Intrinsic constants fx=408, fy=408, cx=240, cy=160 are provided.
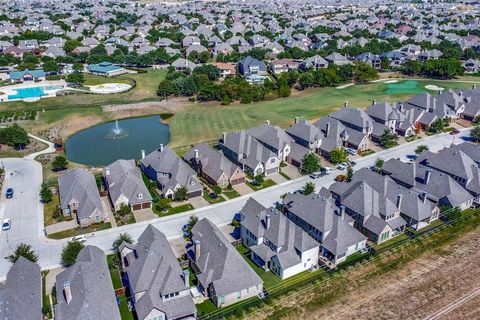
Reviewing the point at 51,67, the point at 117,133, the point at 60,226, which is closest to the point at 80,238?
the point at 60,226

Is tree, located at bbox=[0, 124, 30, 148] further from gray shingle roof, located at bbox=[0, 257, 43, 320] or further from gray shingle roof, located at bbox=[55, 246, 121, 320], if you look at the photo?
gray shingle roof, located at bbox=[55, 246, 121, 320]

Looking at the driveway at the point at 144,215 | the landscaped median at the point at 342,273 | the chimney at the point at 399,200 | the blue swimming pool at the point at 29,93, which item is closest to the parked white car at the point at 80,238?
the driveway at the point at 144,215

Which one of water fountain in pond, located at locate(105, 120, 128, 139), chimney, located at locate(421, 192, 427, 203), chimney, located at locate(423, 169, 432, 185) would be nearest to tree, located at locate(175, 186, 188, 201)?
chimney, located at locate(421, 192, 427, 203)

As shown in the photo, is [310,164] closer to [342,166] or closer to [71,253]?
[342,166]

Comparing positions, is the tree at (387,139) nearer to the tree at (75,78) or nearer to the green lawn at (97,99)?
the green lawn at (97,99)

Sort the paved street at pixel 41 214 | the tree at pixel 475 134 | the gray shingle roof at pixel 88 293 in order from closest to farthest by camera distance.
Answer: the gray shingle roof at pixel 88 293
the paved street at pixel 41 214
the tree at pixel 475 134

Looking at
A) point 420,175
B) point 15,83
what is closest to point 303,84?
point 420,175

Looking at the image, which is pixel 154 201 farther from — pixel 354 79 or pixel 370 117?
pixel 354 79
